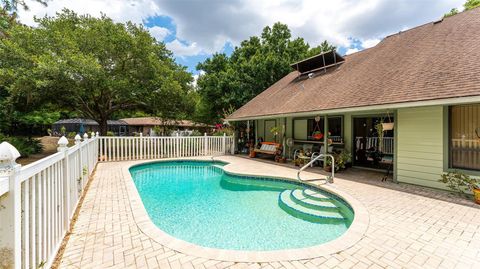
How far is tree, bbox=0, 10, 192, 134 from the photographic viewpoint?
434 inches

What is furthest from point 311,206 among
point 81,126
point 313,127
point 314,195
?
point 81,126

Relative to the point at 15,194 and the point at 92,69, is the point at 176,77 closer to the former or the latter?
the point at 92,69

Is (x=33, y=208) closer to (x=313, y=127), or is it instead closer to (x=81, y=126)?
(x=313, y=127)

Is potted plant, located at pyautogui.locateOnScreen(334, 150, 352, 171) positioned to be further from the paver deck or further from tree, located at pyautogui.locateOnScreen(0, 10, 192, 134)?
tree, located at pyautogui.locateOnScreen(0, 10, 192, 134)

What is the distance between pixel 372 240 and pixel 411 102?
4227mm

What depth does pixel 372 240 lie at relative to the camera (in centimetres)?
328

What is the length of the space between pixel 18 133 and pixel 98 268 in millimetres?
24080

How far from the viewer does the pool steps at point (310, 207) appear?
477 cm

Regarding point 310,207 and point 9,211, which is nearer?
point 9,211

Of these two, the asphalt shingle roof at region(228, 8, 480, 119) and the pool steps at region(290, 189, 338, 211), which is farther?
the asphalt shingle roof at region(228, 8, 480, 119)

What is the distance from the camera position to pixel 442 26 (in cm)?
842

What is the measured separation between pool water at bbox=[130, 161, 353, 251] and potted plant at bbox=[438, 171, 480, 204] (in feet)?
10.7

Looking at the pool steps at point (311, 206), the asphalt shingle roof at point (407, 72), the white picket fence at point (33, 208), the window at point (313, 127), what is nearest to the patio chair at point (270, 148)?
the window at point (313, 127)

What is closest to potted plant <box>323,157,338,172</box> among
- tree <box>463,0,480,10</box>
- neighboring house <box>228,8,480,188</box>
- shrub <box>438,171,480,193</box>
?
neighboring house <box>228,8,480,188</box>
